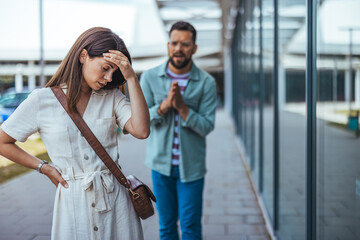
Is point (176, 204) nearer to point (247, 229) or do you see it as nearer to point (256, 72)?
point (247, 229)

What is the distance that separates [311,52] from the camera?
7.27 feet

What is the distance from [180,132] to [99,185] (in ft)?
3.79

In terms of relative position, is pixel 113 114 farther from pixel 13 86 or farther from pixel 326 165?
pixel 13 86

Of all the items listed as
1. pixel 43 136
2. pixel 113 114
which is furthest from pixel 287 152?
pixel 43 136

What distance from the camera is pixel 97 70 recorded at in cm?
161

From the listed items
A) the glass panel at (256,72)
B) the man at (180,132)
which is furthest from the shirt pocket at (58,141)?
the glass panel at (256,72)

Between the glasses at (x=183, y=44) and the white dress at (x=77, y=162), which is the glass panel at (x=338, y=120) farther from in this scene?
the white dress at (x=77, y=162)

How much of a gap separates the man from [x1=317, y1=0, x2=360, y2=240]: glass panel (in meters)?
0.85

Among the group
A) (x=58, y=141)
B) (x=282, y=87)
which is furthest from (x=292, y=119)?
(x=58, y=141)

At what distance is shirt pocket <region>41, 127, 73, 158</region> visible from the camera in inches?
63.9

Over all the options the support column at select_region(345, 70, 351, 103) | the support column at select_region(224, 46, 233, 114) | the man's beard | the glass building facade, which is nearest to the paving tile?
the glass building facade

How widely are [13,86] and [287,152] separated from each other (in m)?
2.26

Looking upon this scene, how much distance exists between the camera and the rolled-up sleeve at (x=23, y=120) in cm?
158

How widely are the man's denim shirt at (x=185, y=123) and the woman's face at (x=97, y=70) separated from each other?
3.49 ft
